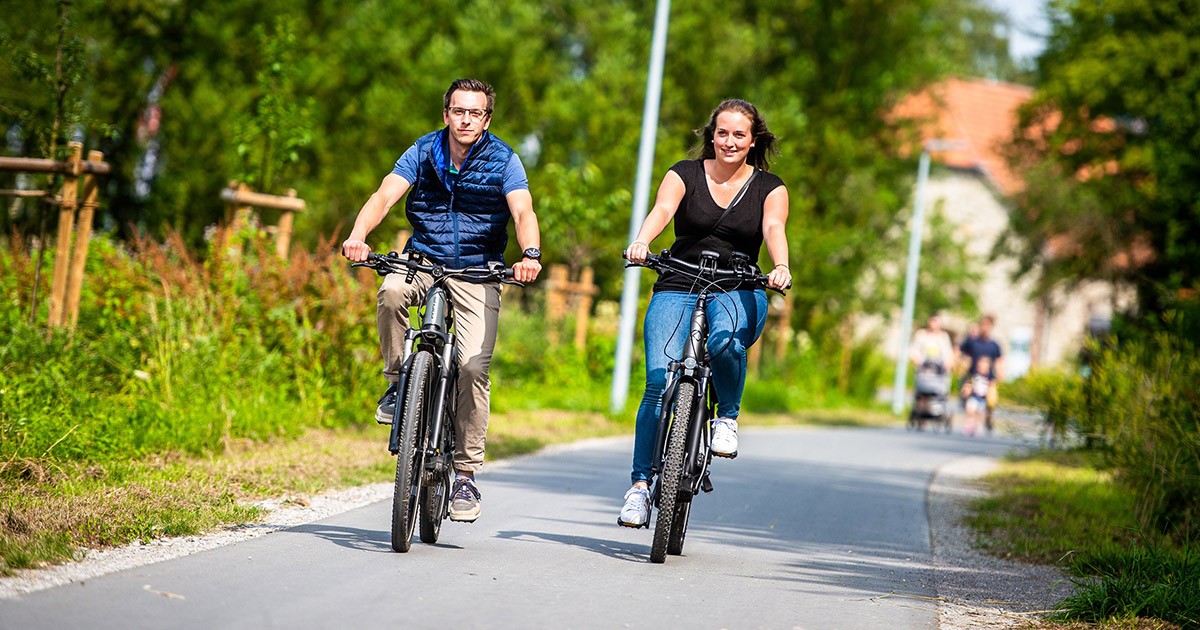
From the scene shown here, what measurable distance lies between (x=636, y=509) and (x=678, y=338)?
31.2 inches

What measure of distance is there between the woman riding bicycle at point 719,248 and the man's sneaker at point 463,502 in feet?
2.21

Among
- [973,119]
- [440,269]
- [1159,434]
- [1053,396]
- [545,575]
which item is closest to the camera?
[545,575]

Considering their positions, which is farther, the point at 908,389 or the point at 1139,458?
the point at 908,389

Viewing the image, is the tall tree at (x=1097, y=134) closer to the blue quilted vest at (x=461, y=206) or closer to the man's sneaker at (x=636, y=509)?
the man's sneaker at (x=636, y=509)

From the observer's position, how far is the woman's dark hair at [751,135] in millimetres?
6953

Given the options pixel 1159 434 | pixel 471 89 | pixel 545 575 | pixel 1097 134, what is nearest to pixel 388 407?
pixel 545 575

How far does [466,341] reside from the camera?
259 inches

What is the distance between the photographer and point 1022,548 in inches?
332

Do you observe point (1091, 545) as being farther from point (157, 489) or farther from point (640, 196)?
point (640, 196)

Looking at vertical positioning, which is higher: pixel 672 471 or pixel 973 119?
pixel 973 119

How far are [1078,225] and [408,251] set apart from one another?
25332 millimetres

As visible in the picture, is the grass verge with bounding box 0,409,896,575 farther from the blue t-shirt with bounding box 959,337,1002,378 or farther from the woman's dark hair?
the blue t-shirt with bounding box 959,337,1002,378

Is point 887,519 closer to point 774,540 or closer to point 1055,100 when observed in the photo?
point 774,540

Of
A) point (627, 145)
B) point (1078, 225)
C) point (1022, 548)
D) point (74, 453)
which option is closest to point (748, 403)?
point (627, 145)
